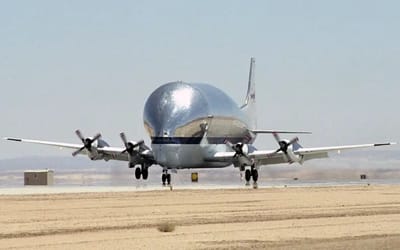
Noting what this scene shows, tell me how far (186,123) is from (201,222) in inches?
1839

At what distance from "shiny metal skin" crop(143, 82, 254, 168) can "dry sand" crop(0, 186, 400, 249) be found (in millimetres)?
27900

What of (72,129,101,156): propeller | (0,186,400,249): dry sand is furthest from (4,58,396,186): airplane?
(0,186,400,249): dry sand

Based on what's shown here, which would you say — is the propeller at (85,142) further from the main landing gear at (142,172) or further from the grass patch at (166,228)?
the grass patch at (166,228)

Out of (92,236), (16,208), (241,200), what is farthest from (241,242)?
(241,200)

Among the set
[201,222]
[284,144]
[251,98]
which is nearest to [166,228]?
[201,222]

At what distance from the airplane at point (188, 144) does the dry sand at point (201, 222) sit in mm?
27402

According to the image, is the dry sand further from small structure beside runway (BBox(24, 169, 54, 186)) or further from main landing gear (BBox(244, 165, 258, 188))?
small structure beside runway (BBox(24, 169, 54, 186))

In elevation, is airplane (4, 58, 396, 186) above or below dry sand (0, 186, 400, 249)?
above

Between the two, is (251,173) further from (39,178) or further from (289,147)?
(39,178)

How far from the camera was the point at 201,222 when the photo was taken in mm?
33219

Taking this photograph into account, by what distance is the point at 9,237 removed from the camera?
27781 millimetres

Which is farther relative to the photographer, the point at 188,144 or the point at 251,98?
the point at 251,98

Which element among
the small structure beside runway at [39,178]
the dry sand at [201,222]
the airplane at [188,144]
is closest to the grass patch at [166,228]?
the dry sand at [201,222]

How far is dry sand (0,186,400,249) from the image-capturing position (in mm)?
26078
